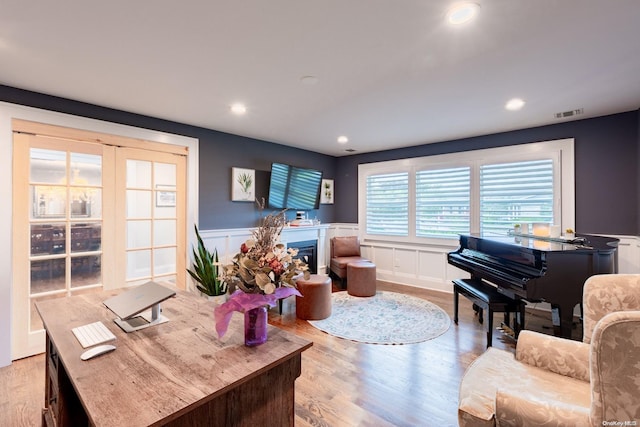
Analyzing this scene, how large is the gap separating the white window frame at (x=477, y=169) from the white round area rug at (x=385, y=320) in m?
1.29

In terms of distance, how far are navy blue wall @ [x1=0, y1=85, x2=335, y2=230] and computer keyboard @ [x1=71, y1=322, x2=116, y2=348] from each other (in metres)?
2.52

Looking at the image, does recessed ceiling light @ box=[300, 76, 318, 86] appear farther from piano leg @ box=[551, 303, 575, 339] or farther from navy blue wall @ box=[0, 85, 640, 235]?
piano leg @ box=[551, 303, 575, 339]

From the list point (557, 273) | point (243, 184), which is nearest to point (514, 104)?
point (557, 273)

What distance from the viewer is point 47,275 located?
287cm

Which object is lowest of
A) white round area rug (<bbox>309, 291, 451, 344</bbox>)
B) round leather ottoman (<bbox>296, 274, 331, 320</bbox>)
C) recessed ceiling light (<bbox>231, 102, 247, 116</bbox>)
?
white round area rug (<bbox>309, 291, 451, 344</bbox>)

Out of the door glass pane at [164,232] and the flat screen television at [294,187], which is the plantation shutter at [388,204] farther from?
the door glass pane at [164,232]

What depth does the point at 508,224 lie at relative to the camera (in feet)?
13.6

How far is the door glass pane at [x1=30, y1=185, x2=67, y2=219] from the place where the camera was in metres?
2.78

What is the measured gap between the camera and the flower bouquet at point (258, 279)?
47.6 inches

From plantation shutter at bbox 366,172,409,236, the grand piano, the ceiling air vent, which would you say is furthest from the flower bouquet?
plantation shutter at bbox 366,172,409,236

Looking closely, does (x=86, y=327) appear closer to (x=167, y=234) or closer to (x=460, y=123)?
(x=167, y=234)

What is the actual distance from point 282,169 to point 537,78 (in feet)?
11.0

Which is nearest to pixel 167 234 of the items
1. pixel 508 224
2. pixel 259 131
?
pixel 259 131

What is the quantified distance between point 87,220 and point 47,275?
23.8 inches
